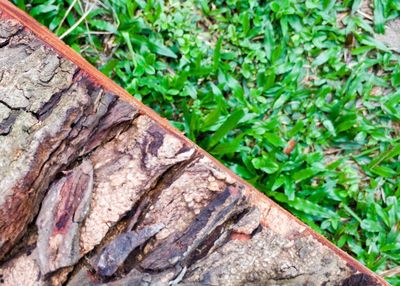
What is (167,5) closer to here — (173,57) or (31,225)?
(173,57)

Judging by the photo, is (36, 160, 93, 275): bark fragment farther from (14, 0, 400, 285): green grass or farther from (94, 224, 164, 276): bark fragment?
(14, 0, 400, 285): green grass

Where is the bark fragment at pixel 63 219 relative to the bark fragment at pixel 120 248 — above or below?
above

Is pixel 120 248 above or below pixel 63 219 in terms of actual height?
below

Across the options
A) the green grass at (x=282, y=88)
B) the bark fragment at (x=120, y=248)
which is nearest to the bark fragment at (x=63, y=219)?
the bark fragment at (x=120, y=248)

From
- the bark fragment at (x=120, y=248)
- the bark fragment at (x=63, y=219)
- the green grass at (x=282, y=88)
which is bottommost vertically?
the green grass at (x=282, y=88)

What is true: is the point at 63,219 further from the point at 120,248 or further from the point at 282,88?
the point at 282,88

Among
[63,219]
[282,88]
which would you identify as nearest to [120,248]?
[63,219]

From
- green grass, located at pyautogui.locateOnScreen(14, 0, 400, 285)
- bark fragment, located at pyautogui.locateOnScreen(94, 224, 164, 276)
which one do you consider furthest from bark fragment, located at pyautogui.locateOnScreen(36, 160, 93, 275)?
green grass, located at pyautogui.locateOnScreen(14, 0, 400, 285)

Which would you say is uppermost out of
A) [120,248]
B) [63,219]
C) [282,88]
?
[63,219]

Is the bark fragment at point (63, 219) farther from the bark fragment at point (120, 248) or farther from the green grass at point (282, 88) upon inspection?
the green grass at point (282, 88)
